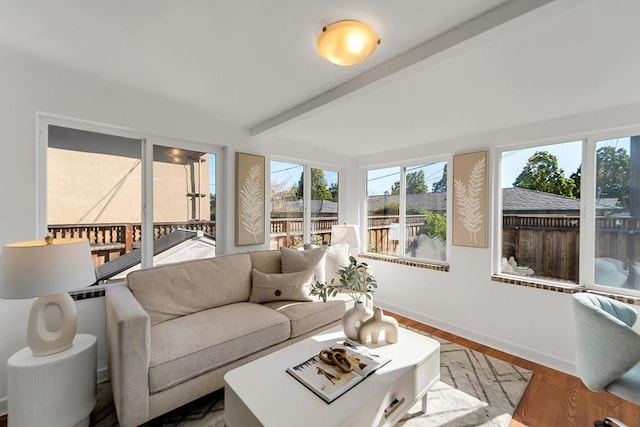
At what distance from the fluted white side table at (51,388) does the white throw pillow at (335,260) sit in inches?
81.4

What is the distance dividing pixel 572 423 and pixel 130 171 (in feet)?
12.4

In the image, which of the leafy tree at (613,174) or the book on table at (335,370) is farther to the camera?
the leafy tree at (613,174)

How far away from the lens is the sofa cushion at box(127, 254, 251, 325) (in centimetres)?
205

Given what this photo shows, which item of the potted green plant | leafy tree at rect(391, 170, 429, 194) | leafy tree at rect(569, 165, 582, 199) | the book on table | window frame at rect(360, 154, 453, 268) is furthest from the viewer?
leafy tree at rect(391, 170, 429, 194)

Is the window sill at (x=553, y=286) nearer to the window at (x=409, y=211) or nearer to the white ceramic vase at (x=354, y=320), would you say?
the window at (x=409, y=211)

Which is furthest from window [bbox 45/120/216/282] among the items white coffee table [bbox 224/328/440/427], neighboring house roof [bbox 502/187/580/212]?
neighboring house roof [bbox 502/187/580/212]

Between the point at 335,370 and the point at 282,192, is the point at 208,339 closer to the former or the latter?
the point at 335,370

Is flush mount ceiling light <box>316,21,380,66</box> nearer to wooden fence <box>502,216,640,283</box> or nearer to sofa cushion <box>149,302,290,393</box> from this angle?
sofa cushion <box>149,302,290,393</box>

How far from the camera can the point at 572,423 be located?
5.69 ft

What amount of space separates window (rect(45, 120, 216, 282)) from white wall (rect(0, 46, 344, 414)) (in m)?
0.17

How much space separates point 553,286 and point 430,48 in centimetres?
239

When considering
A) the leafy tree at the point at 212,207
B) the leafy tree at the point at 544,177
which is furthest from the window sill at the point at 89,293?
the leafy tree at the point at 544,177

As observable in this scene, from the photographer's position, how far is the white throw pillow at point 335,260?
119 inches

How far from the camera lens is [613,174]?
7.55ft
